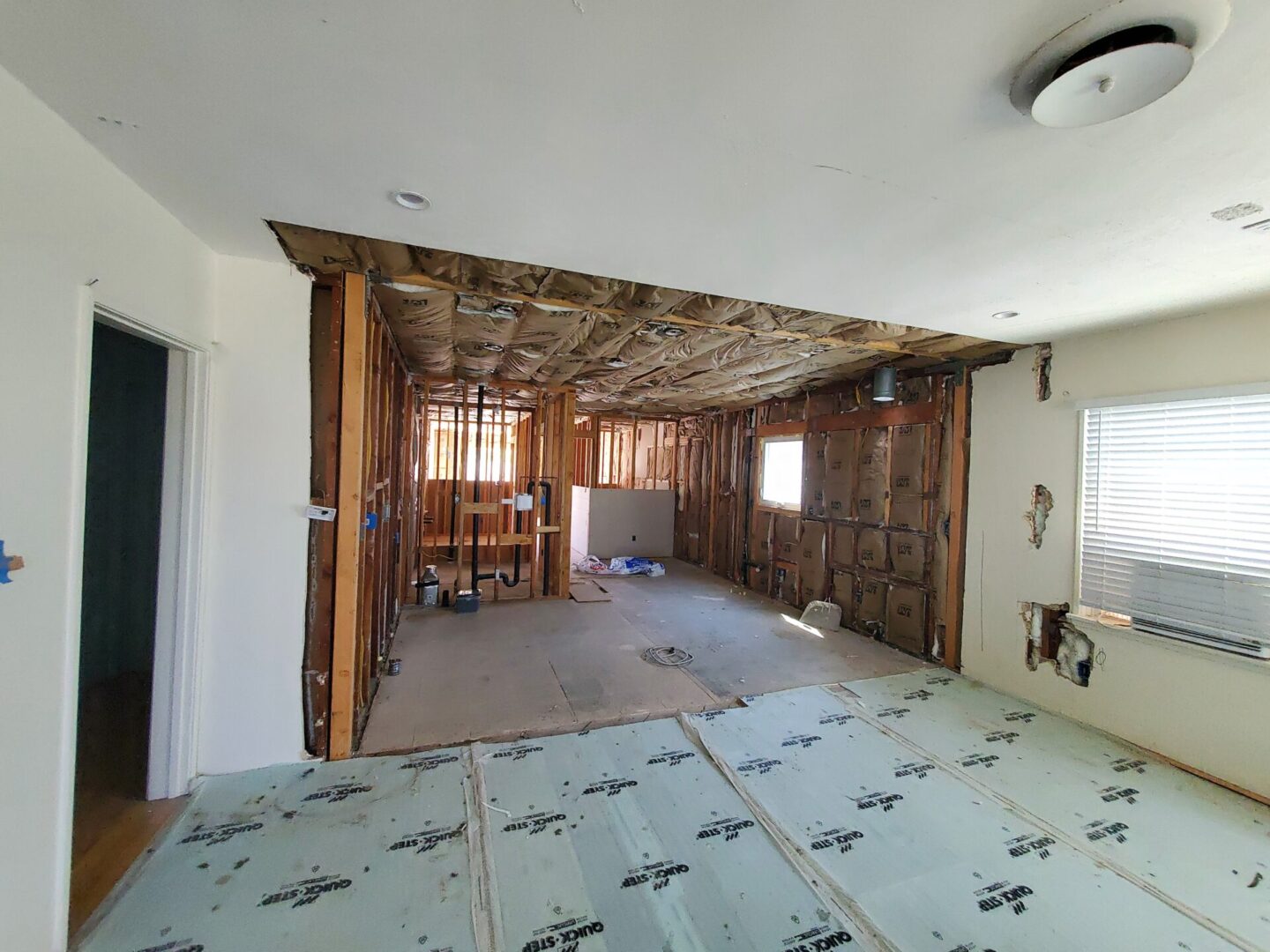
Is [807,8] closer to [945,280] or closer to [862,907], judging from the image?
[945,280]

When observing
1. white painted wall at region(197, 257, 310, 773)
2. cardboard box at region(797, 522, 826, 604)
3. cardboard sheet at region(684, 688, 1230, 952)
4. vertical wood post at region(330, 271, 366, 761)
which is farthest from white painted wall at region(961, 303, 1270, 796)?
white painted wall at region(197, 257, 310, 773)

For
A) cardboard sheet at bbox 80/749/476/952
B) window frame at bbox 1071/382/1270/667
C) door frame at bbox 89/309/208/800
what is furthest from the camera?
window frame at bbox 1071/382/1270/667

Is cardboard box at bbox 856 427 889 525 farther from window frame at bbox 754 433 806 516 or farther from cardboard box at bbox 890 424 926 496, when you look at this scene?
window frame at bbox 754 433 806 516

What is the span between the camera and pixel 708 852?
1.88 m

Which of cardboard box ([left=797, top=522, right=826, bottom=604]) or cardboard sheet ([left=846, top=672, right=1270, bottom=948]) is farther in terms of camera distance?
cardboard box ([left=797, top=522, right=826, bottom=604])

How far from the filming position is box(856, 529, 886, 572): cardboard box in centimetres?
444

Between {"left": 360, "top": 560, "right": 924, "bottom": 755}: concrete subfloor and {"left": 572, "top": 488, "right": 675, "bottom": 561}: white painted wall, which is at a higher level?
{"left": 572, "top": 488, "right": 675, "bottom": 561}: white painted wall

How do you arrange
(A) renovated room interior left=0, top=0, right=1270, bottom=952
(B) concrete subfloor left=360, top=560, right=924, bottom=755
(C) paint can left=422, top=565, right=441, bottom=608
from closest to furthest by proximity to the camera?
1. (A) renovated room interior left=0, top=0, right=1270, bottom=952
2. (B) concrete subfloor left=360, top=560, right=924, bottom=755
3. (C) paint can left=422, top=565, right=441, bottom=608

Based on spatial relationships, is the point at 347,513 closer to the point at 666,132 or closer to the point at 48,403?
the point at 48,403

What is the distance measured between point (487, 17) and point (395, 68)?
0.95 ft

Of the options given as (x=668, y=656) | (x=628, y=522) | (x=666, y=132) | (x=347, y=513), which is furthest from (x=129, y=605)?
(x=628, y=522)

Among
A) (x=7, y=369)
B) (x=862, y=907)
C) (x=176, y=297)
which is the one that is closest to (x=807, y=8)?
(x=7, y=369)

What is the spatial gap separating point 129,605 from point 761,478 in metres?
5.82

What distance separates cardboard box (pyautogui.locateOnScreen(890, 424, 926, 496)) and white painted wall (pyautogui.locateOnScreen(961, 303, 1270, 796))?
1.36 feet
